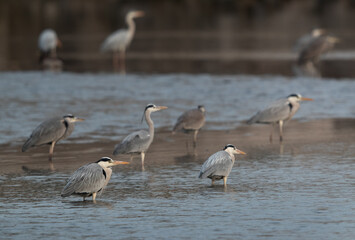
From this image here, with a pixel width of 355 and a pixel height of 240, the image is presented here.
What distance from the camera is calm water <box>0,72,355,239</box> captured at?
9.01 m

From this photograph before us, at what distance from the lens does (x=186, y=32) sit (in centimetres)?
4400

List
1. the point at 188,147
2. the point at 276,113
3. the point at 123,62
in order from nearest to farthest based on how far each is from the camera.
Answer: the point at 188,147 < the point at 276,113 < the point at 123,62

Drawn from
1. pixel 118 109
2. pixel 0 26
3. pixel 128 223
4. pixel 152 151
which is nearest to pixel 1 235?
pixel 128 223

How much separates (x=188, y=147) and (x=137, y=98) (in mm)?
6875

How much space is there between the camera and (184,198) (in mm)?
10570

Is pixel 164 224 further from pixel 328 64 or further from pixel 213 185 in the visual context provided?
pixel 328 64

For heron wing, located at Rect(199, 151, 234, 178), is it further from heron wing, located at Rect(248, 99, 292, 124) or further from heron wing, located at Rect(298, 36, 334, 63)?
heron wing, located at Rect(298, 36, 334, 63)

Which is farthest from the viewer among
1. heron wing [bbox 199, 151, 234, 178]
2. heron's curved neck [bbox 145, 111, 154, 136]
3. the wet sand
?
heron's curved neck [bbox 145, 111, 154, 136]

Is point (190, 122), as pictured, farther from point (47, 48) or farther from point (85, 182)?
point (47, 48)

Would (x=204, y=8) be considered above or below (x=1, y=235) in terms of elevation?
above

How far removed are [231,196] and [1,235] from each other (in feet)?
10.3

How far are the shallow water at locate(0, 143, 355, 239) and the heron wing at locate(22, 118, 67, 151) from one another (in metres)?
1.27

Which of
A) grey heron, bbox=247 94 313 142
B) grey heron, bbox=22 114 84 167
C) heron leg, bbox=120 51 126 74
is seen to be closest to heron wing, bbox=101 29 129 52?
heron leg, bbox=120 51 126 74

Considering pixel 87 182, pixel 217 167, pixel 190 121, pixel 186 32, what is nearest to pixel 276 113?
pixel 190 121
